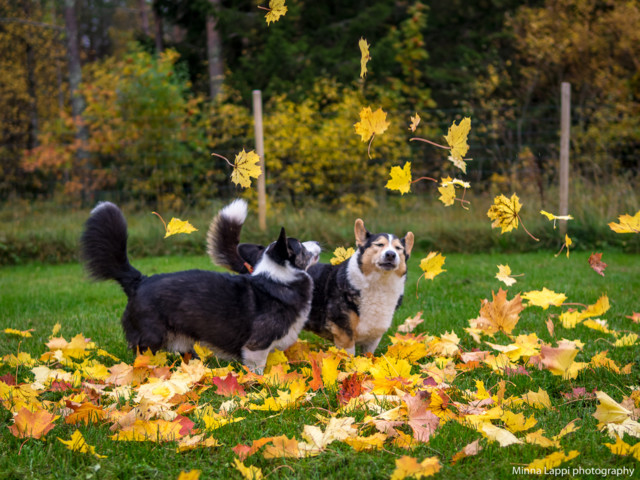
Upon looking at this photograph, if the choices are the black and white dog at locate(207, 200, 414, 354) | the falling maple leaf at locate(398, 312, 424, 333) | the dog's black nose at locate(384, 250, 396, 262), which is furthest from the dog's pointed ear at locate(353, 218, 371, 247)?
the falling maple leaf at locate(398, 312, 424, 333)

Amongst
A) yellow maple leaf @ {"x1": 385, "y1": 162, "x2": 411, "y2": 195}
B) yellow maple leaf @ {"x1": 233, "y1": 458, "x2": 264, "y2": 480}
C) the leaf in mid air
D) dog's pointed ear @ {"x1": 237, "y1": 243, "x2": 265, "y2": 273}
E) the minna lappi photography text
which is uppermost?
yellow maple leaf @ {"x1": 385, "y1": 162, "x2": 411, "y2": 195}

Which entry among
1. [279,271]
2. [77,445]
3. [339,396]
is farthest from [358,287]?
[77,445]

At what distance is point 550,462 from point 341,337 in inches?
68.0

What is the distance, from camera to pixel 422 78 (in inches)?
588

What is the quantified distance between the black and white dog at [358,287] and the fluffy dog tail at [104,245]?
626mm

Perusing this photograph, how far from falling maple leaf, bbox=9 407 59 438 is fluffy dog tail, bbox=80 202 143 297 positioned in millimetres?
1098

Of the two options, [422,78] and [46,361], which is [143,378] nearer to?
[46,361]

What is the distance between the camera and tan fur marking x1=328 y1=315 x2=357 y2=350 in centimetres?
354

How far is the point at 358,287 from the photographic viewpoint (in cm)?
353

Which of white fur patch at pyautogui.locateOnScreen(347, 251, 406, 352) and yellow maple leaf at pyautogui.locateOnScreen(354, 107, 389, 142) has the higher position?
yellow maple leaf at pyautogui.locateOnScreen(354, 107, 389, 142)

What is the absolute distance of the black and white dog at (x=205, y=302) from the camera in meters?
3.23

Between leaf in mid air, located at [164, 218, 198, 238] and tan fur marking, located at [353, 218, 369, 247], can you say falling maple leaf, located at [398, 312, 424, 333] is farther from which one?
leaf in mid air, located at [164, 218, 198, 238]

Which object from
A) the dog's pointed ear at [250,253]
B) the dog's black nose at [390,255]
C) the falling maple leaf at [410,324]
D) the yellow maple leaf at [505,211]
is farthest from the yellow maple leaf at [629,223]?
the dog's pointed ear at [250,253]

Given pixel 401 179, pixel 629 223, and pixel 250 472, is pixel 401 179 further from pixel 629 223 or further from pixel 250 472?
pixel 250 472
